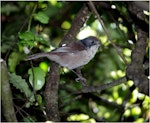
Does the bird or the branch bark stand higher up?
the bird

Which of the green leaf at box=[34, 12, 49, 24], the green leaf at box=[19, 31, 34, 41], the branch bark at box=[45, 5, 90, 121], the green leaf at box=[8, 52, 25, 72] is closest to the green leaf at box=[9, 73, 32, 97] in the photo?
the branch bark at box=[45, 5, 90, 121]

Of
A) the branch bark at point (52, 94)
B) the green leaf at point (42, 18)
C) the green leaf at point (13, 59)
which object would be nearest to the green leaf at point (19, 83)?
the branch bark at point (52, 94)

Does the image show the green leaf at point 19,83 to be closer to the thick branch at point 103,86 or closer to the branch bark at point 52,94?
the branch bark at point 52,94

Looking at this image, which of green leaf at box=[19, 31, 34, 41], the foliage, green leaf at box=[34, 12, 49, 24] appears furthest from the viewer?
the foliage

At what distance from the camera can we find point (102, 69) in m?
3.05

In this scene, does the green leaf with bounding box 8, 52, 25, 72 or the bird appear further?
the green leaf with bounding box 8, 52, 25, 72

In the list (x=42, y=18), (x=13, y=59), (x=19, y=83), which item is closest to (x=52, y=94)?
(x=19, y=83)

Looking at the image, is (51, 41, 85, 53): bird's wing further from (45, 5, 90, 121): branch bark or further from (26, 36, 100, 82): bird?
(45, 5, 90, 121): branch bark

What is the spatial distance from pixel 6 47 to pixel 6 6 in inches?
16.7

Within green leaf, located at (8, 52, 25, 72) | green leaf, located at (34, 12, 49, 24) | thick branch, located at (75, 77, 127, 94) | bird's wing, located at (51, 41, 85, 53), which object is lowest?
thick branch, located at (75, 77, 127, 94)

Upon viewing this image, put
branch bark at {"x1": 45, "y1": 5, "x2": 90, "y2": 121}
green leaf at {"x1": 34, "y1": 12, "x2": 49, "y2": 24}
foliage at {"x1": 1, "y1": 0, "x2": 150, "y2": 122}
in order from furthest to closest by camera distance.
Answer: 1. foliage at {"x1": 1, "y1": 0, "x2": 150, "y2": 122}
2. green leaf at {"x1": 34, "y1": 12, "x2": 49, "y2": 24}
3. branch bark at {"x1": 45, "y1": 5, "x2": 90, "y2": 121}

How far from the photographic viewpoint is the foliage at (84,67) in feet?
7.95

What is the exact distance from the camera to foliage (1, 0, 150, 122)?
2424 millimetres

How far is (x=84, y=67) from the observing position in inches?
110
